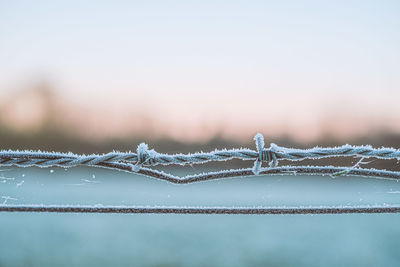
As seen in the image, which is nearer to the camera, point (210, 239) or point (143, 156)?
point (143, 156)

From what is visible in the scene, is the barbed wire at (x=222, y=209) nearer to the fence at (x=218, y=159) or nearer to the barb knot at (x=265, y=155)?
the fence at (x=218, y=159)

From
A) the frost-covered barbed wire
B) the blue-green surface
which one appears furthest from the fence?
the blue-green surface

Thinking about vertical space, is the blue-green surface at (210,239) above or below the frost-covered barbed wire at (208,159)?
below

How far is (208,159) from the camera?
0.86 meters

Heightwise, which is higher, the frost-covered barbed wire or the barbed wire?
the frost-covered barbed wire

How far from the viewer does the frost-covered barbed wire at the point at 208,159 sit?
0.85 meters

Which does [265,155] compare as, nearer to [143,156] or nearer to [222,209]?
[222,209]

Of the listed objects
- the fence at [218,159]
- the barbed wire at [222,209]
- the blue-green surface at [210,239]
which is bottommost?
the blue-green surface at [210,239]

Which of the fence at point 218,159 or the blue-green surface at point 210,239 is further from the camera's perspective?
the blue-green surface at point 210,239

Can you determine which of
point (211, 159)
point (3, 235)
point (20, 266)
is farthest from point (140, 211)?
point (3, 235)

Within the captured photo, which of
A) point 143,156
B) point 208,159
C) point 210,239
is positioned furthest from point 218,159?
point 210,239

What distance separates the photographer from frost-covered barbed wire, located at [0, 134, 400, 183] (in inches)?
33.3

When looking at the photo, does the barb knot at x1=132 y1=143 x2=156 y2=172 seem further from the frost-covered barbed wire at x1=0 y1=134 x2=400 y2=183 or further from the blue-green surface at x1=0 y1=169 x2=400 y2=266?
the blue-green surface at x1=0 y1=169 x2=400 y2=266

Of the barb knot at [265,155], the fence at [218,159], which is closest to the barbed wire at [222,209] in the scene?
the fence at [218,159]
